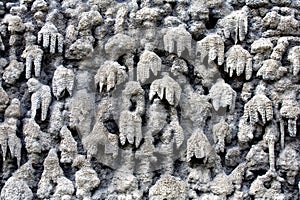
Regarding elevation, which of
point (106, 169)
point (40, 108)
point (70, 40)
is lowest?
point (106, 169)

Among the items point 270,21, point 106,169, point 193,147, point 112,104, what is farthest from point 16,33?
point 270,21

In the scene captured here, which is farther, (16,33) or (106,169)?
(16,33)

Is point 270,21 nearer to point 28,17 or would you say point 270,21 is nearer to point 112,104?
point 112,104

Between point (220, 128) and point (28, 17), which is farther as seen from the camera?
point (28, 17)

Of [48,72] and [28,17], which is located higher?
[28,17]

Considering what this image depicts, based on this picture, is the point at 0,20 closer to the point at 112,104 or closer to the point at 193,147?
the point at 112,104

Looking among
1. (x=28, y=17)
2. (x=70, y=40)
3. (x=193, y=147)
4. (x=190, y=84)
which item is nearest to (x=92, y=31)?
(x=70, y=40)
